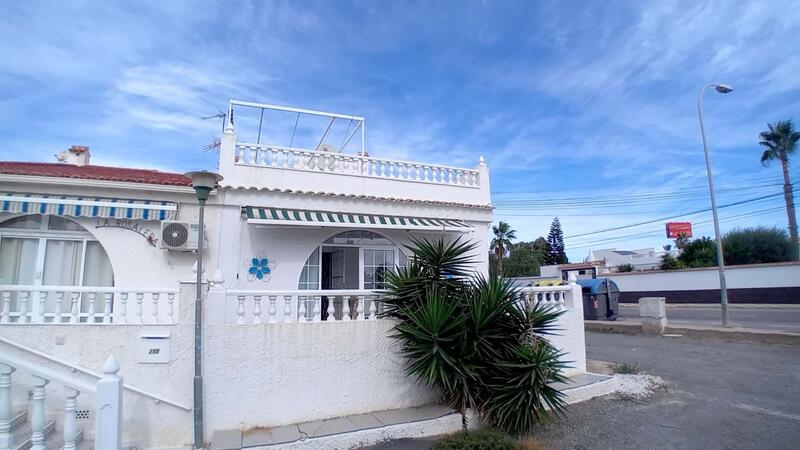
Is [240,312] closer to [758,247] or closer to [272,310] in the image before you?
[272,310]

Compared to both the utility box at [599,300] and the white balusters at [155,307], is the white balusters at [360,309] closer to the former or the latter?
the white balusters at [155,307]

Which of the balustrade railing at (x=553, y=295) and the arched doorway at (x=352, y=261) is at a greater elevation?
the arched doorway at (x=352, y=261)

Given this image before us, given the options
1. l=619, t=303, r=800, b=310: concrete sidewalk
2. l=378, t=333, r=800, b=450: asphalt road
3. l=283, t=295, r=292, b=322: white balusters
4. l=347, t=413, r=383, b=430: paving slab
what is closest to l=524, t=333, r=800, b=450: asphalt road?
l=378, t=333, r=800, b=450: asphalt road

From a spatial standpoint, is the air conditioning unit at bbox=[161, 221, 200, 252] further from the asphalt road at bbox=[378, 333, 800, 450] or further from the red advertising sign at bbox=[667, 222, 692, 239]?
the red advertising sign at bbox=[667, 222, 692, 239]

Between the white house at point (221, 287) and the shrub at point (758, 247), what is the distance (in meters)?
37.6

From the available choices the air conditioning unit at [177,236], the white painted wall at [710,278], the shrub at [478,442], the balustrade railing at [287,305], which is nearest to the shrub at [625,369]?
the shrub at [478,442]

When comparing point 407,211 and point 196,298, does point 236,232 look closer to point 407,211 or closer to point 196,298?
point 196,298

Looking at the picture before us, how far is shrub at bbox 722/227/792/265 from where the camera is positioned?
124ft

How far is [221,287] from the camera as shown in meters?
6.99

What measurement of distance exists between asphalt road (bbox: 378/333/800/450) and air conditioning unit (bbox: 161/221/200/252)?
5446 mm

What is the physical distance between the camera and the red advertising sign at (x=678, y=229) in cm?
5232

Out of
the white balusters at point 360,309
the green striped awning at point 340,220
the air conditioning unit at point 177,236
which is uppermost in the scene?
the green striped awning at point 340,220

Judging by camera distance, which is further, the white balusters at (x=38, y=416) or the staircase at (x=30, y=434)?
the staircase at (x=30, y=434)

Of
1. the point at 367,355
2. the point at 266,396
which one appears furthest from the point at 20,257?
the point at 367,355
